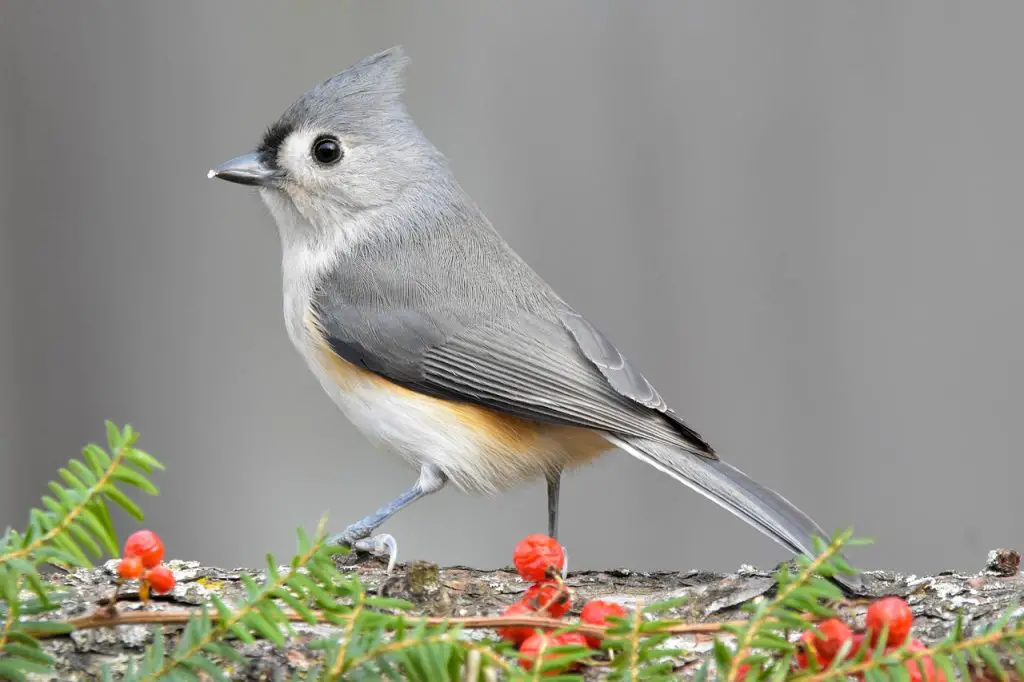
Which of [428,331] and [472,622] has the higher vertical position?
[428,331]

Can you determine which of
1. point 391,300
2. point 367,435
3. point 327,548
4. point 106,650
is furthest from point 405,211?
point 327,548

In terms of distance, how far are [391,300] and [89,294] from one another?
89cm

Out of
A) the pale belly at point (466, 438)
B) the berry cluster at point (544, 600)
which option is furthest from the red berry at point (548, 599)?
the pale belly at point (466, 438)

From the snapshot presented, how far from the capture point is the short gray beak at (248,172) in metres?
2.13

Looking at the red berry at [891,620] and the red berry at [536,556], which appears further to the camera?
the red berry at [536,556]

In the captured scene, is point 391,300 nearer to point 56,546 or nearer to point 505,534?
point 505,534

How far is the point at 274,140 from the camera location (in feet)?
7.12

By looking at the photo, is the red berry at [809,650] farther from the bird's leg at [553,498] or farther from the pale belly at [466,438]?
the bird's leg at [553,498]

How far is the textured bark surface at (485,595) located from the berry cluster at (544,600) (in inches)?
4.0

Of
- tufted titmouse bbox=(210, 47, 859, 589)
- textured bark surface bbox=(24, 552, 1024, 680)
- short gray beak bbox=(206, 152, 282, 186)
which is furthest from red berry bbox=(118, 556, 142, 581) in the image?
short gray beak bbox=(206, 152, 282, 186)

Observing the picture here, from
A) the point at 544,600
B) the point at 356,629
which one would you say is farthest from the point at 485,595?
the point at 356,629

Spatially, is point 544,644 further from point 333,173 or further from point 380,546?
point 333,173

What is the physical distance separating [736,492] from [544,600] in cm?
62

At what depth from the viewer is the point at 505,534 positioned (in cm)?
278
